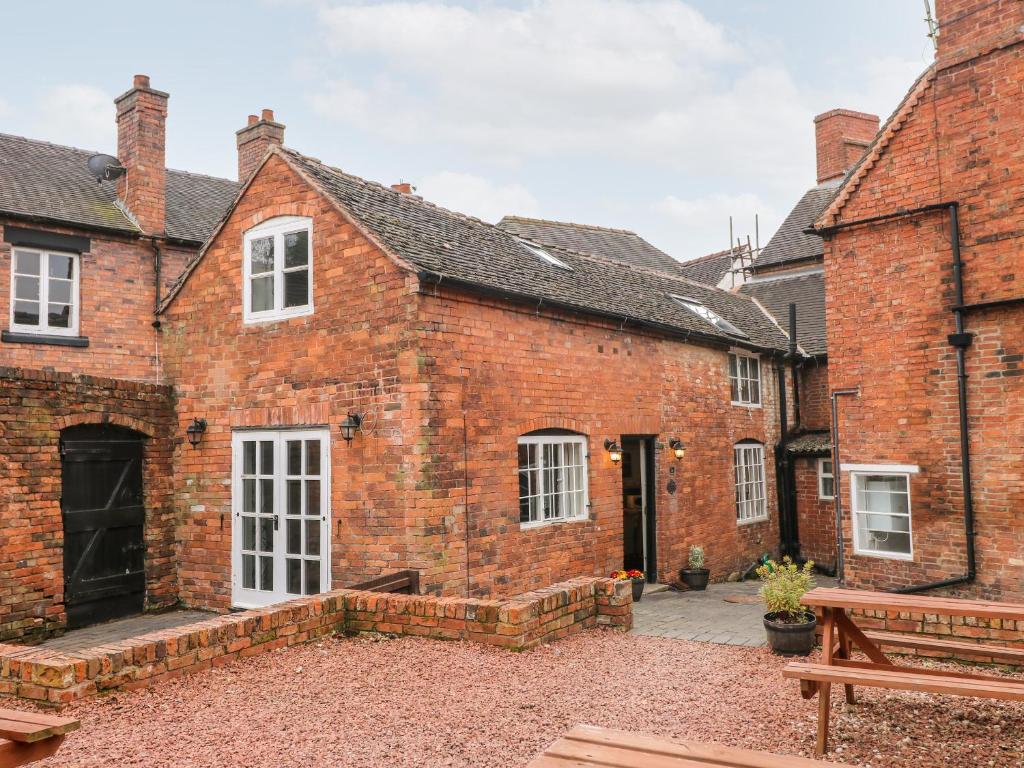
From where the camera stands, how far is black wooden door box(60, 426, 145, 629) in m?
10.3

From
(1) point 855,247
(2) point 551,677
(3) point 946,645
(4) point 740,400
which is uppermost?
(1) point 855,247

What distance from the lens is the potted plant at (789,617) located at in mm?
7684

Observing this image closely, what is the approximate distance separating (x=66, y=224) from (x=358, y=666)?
36.2 feet

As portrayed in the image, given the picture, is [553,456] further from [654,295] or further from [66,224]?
[66,224]

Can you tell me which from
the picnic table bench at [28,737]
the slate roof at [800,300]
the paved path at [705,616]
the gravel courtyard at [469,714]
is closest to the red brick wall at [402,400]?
the paved path at [705,616]

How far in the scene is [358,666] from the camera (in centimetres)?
675

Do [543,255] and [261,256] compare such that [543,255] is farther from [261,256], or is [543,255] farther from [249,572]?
[249,572]

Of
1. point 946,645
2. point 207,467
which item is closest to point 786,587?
point 946,645

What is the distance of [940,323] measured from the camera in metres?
10.0

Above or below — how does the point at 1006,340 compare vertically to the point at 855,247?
below

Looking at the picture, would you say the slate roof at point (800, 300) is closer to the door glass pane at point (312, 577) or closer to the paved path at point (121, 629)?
the door glass pane at point (312, 577)

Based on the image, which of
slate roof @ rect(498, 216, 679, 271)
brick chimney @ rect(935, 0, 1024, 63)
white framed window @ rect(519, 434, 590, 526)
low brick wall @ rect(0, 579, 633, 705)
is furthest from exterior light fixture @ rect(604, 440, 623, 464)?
slate roof @ rect(498, 216, 679, 271)

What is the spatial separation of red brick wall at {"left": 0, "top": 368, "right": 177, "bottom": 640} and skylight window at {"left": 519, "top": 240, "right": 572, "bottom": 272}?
7.10 metres

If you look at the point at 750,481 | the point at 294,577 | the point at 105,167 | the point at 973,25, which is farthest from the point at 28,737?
the point at 750,481
